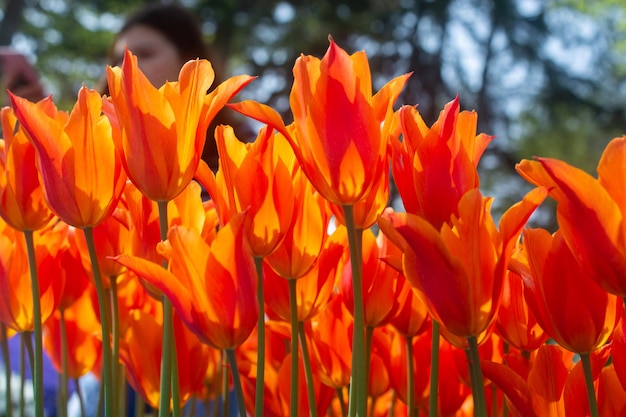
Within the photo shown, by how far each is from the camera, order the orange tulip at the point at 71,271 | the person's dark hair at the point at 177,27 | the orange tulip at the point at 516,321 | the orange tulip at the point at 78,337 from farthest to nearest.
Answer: the person's dark hair at the point at 177,27 → the orange tulip at the point at 78,337 → the orange tulip at the point at 71,271 → the orange tulip at the point at 516,321

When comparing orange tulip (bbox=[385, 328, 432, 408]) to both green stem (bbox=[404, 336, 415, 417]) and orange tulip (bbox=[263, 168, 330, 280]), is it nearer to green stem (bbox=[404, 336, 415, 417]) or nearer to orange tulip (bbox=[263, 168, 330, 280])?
green stem (bbox=[404, 336, 415, 417])

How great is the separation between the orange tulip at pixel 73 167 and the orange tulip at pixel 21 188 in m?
0.06

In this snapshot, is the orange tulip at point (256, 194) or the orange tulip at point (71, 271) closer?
the orange tulip at point (256, 194)

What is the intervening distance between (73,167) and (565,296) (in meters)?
0.28

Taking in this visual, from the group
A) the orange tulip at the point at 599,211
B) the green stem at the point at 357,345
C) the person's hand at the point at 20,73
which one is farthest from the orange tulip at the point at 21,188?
the person's hand at the point at 20,73

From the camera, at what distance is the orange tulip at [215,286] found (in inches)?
16.0

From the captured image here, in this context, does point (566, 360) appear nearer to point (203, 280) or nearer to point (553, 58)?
point (203, 280)

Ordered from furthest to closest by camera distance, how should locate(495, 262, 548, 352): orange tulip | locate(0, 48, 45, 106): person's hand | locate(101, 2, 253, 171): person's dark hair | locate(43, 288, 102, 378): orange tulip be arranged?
locate(101, 2, 253, 171): person's dark hair
locate(0, 48, 45, 106): person's hand
locate(43, 288, 102, 378): orange tulip
locate(495, 262, 548, 352): orange tulip

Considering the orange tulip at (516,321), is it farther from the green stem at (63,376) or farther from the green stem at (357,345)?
the green stem at (63,376)

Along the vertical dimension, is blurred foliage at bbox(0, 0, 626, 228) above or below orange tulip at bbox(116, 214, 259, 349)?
above

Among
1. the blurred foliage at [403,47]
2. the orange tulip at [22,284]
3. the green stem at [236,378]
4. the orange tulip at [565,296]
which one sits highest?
the blurred foliage at [403,47]

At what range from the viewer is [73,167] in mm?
450

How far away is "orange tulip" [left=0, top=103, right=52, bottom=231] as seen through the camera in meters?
0.50

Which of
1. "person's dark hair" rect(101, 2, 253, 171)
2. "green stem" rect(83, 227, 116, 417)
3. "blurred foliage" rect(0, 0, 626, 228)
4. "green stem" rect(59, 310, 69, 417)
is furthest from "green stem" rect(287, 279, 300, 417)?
"blurred foliage" rect(0, 0, 626, 228)
